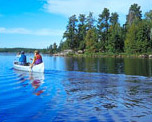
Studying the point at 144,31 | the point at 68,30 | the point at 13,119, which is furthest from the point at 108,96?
the point at 68,30

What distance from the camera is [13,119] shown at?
743 centimetres

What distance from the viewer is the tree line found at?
74.8 metres

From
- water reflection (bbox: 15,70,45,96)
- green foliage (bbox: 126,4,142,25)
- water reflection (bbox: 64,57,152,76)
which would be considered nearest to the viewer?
water reflection (bbox: 15,70,45,96)

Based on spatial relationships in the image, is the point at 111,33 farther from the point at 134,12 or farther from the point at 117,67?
the point at 117,67

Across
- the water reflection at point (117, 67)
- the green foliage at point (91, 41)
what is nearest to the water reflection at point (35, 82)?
the water reflection at point (117, 67)

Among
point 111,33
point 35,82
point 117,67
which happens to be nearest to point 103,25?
point 111,33

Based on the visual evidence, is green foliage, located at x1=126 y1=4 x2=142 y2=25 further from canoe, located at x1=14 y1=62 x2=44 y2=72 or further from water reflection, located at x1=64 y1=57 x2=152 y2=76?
canoe, located at x1=14 y1=62 x2=44 y2=72

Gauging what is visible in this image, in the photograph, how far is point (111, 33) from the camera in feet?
281

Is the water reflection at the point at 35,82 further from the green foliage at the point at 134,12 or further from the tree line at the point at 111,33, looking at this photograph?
the green foliage at the point at 134,12

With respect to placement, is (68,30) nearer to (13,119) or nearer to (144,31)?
(144,31)

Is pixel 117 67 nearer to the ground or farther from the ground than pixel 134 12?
nearer to the ground

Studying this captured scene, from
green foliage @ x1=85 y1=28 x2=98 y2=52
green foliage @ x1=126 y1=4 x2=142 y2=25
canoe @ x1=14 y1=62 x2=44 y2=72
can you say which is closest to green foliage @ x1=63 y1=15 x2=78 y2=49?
green foliage @ x1=85 y1=28 x2=98 y2=52

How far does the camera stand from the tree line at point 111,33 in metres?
74.8

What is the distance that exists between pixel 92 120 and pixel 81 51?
91.7m
